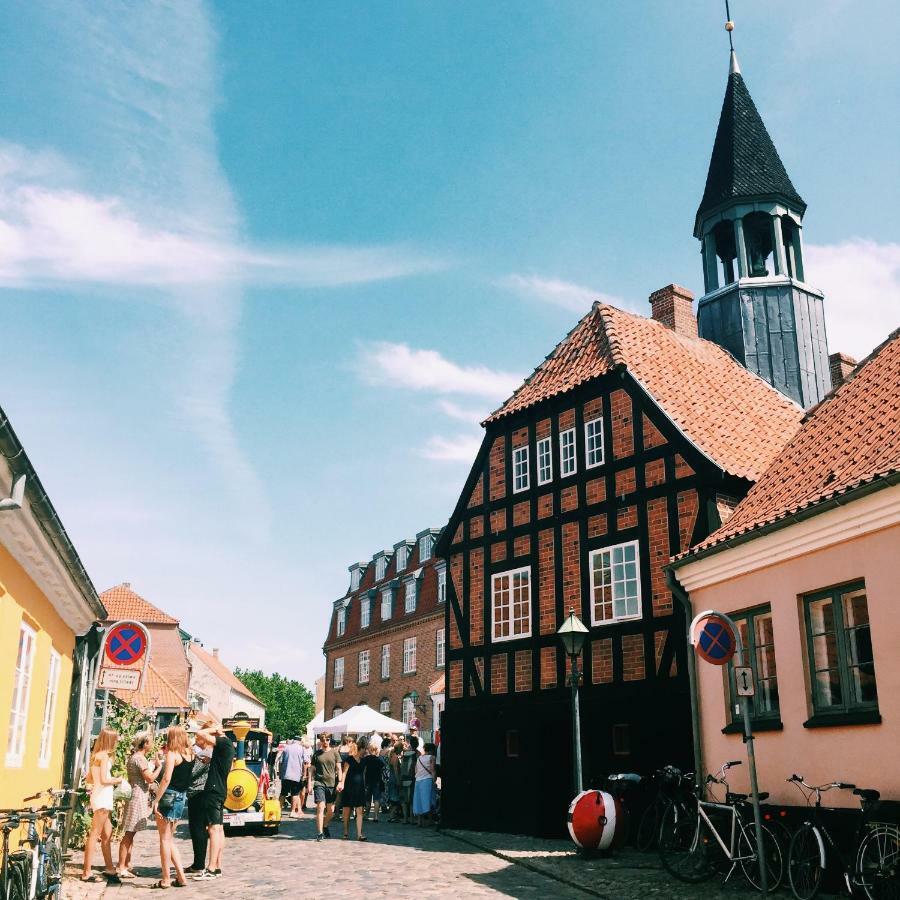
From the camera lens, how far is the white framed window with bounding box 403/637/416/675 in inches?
1561

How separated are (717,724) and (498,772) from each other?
584 cm

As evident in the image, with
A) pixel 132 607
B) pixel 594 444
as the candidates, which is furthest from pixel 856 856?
pixel 132 607

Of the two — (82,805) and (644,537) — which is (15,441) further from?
(644,537)

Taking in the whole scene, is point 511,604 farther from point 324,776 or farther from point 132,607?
point 132,607

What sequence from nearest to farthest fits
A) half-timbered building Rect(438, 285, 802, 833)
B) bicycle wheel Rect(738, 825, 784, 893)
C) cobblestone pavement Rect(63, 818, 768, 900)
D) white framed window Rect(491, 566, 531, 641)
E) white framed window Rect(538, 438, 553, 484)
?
cobblestone pavement Rect(63, 818, 768, 900)
bicycle wheel Rect(738, 825, 784, 893)
half-timbered building Rect(438, 285, 802, 833)
white framed window Rect(491, 566, 531, 641)
white framed window Rect(538, 438, 553, 484)

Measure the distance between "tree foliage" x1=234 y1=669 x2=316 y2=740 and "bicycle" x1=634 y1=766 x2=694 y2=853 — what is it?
90.2 meters

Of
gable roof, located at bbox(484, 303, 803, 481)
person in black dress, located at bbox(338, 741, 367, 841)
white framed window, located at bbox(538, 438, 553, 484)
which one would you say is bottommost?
person in black dress, located at bbox(338, 741, 367, 841)

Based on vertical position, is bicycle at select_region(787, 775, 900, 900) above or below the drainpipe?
below

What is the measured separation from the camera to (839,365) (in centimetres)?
2423

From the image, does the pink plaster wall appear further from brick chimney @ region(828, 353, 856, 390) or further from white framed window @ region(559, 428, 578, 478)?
brick chimney @ region(828, 353, 856, 390)

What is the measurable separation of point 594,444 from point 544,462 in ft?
4.53

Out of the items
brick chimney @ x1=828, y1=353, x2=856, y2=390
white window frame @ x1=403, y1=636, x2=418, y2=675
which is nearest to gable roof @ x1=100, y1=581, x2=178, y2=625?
white window frame @ x1=403, y1=636, x2=418, y2=675

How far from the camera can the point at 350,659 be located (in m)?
46.4

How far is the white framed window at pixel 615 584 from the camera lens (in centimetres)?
1628
